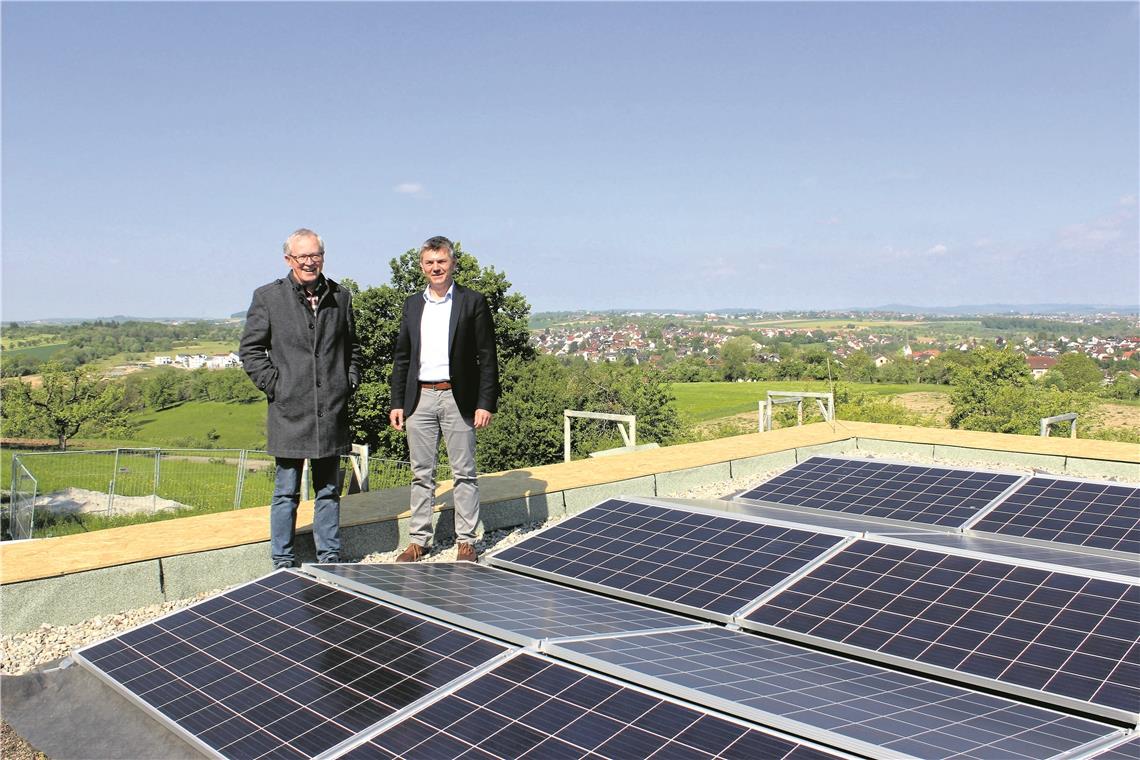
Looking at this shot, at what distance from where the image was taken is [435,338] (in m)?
6.25

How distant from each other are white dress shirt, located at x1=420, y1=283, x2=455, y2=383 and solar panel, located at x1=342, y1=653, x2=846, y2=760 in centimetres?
316

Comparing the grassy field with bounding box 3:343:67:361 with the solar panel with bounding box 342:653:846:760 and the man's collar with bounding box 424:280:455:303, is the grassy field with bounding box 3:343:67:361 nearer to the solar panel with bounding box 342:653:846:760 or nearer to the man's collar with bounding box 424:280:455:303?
the man's collar with bounding box 424:280:455:303

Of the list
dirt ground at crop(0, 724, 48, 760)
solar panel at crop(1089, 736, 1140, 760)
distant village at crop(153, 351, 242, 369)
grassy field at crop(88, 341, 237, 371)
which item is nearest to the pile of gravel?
dirt ground at crop(0, 724, 48, 760)

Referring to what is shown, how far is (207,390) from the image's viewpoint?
6794cm

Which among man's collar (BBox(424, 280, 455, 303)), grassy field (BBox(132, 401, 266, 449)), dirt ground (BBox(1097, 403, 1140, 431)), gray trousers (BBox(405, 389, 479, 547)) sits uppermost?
man's collar (BBox(424, 280, 455, 303))

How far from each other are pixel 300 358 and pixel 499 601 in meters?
2.37

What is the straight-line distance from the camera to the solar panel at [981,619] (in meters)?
3.83

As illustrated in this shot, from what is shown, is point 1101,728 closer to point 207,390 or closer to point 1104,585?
point 1104,585

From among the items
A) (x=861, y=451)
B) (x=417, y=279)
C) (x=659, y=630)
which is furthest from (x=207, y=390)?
(x=659, y=630)

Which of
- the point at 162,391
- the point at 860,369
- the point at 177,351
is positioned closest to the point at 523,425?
the point at 860,369

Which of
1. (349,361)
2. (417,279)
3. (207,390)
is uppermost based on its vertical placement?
(417,279)

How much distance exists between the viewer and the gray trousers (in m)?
6.30

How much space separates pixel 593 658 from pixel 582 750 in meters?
→ 0.59

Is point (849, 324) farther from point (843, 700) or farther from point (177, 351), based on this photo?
point (843, 700)
